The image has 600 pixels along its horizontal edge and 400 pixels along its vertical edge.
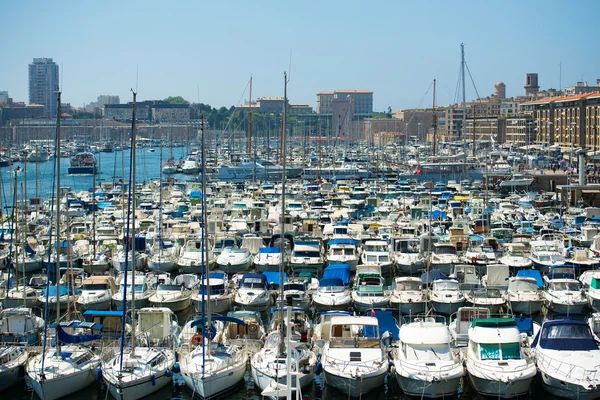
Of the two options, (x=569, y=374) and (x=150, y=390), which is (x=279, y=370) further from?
(x=569, y=374)

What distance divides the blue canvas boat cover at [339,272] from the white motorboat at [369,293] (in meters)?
0.87

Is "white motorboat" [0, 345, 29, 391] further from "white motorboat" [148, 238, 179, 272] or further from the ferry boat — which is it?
the ferry boat

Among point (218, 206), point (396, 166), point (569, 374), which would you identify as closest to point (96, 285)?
point (569, 374)

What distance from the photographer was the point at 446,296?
78.3ft

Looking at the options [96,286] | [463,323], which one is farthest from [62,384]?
[463,323]

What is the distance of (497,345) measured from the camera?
688 inches

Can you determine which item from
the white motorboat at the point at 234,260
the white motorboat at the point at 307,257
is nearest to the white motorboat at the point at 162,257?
the white motorboat at the point at 234,260

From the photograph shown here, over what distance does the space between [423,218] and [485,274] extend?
1022 centimetres

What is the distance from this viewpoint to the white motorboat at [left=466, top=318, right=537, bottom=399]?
54.9ft

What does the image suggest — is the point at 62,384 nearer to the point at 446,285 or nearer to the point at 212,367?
the point at 212,367

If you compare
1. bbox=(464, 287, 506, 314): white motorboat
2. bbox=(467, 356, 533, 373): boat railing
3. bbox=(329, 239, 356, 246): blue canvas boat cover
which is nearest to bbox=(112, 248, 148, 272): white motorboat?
bbox=(329, 239, 356, 246): blue canvas boat cover

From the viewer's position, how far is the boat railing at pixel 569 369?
16.5 m

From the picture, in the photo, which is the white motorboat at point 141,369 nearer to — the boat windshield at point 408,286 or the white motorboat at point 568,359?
the boat windshield at point 408,286

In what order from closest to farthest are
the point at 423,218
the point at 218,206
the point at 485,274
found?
1. the point at 485,274
2. the point at 423,218
3. the point at 218,206
